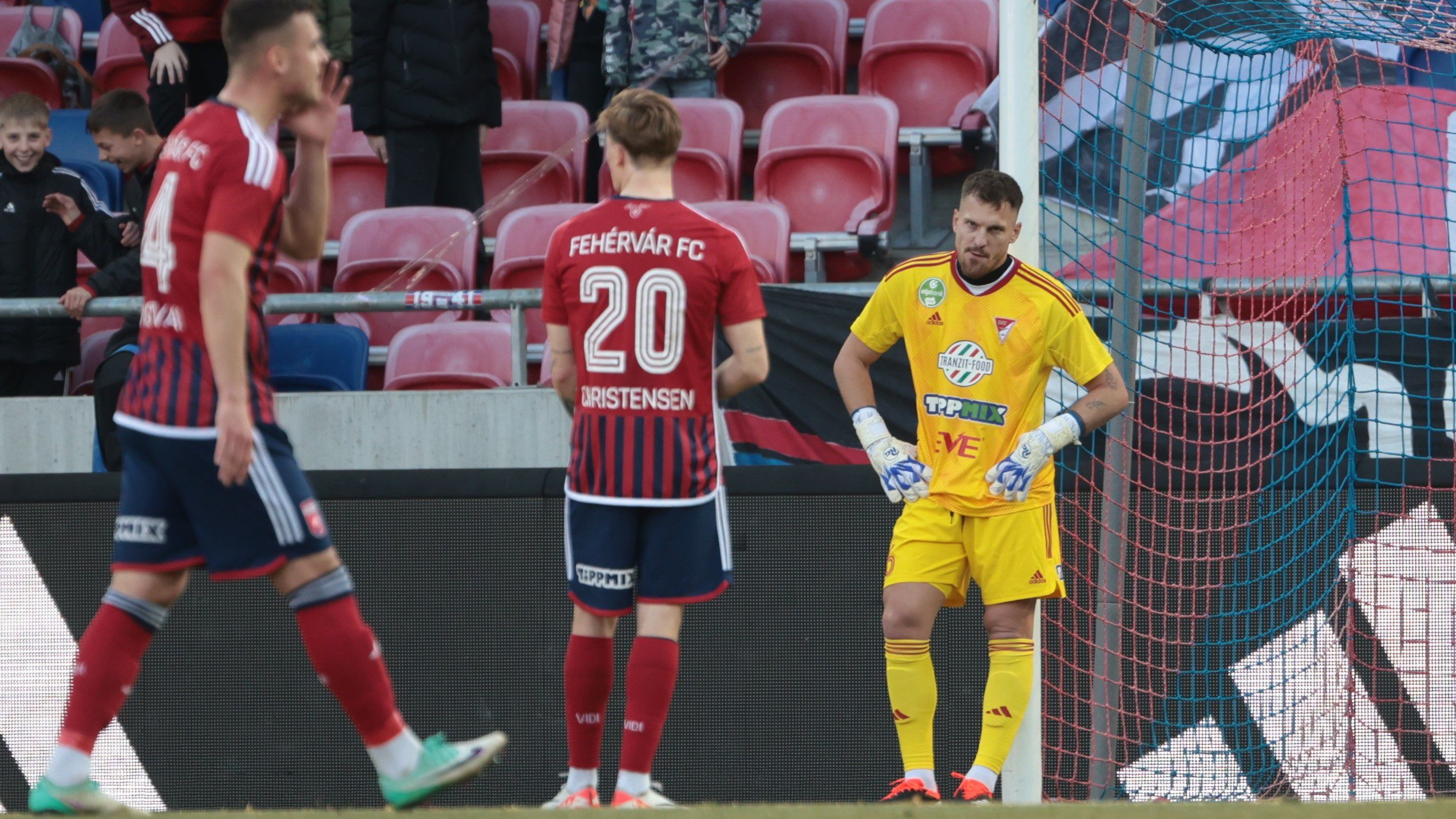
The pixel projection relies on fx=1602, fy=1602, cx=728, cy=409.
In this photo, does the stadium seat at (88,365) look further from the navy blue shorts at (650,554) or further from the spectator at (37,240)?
the navy blue shorts at (650,554)

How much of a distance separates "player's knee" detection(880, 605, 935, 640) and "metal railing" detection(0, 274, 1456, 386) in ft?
4.73

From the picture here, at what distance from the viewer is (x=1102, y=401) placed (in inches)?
194

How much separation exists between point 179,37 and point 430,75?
118cm

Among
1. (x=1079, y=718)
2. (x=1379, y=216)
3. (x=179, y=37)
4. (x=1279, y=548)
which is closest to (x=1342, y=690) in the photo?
(x=1279, y=548)

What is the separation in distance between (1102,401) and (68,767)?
310 cm

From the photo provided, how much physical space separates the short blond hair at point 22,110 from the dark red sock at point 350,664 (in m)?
4.64

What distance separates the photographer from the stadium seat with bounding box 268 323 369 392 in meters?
6.82

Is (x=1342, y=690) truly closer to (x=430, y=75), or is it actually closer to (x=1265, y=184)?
(x=1265, y=184)

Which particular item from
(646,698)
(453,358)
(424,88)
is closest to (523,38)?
(424,88)

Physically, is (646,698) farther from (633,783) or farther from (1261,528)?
(1261,528)

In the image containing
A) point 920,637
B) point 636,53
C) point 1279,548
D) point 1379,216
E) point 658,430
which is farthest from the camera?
point 636,53

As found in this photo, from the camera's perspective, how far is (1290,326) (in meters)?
5.77

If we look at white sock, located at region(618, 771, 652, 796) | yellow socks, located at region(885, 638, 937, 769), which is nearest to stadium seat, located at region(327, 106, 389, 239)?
yellow socks, located at region(885, 638, 937, 769)

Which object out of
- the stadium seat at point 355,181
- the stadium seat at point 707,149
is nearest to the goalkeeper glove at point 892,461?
the stadium seat at point 707,149
